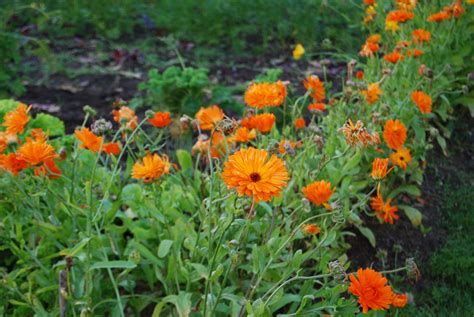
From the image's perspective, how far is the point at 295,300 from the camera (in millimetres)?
1846

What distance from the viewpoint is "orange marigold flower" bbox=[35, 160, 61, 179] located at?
72.5 inches

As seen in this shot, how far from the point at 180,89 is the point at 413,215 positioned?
1.45m

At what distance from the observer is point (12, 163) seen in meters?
1.73

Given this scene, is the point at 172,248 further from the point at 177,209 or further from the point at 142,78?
the point at 142,78

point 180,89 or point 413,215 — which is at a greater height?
point 180,89

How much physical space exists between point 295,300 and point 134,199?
73 cm

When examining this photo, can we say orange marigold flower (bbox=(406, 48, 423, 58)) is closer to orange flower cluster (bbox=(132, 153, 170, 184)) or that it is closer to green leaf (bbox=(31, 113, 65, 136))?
orange flower cluster (bbox=(132, 153, 170, 184))

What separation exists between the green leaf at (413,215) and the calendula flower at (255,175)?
4.66 feet

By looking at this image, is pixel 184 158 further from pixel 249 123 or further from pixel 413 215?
pixel 413 215

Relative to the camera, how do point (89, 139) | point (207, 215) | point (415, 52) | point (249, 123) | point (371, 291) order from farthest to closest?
point (415, 52) → point (249, 123) → point (89, 139) → point (207, 215) → point (371, 291)

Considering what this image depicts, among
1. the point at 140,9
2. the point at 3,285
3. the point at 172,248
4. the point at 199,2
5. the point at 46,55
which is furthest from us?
the point at 140,9

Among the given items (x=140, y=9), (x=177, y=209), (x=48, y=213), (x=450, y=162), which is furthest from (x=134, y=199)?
(x=140, y=9)

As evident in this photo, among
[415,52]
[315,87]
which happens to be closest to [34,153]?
[315,87]

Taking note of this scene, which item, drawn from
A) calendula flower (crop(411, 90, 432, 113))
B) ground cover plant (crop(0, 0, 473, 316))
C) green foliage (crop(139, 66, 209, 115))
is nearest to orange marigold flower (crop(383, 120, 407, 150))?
ground cover plant (crop(0, 0, 473, 316))
